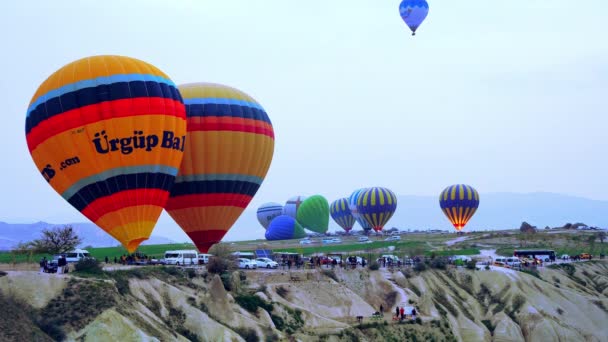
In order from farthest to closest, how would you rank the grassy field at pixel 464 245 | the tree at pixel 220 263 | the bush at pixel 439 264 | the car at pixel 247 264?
the grassy field at pixel 464 245, the bush at pixel 439 264, the car at pixel 247 264, the tree at pixel 220 263

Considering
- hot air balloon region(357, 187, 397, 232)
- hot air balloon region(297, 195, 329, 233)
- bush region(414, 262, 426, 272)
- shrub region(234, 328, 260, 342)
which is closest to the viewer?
shrub region(234, 328, 260, 342)

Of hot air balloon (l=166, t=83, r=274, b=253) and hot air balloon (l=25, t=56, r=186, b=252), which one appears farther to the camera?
hot air balloon (l=166, t=83, r=274, b=253)

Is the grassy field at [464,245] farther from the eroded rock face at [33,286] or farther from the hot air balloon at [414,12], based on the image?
the eroded rock face at [33,286]

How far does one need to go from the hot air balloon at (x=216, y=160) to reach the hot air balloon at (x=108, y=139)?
4.62m

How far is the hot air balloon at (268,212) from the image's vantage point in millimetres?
176275

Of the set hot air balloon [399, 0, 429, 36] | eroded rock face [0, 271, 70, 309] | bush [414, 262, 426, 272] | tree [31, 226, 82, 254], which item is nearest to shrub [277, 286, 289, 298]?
tree [31, 226, 82, 254]

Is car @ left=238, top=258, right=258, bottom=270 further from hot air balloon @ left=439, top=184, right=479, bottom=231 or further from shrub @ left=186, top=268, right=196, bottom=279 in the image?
hot air balloon @ left=439, top=184, right=479, bottom=231

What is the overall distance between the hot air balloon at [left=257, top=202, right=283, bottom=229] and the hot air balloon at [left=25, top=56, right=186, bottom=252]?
125 metres

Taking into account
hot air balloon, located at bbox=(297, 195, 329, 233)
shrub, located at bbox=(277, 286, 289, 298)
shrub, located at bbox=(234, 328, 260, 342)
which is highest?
hot air balloon, located at bbox=(297, 195, 329, 233)

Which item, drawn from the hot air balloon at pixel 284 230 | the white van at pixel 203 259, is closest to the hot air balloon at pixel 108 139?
the white van at pixel 203 259

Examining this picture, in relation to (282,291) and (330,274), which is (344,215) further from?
(282,291)

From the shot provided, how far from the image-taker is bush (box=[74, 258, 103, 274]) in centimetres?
5453

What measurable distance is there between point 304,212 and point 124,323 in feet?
361

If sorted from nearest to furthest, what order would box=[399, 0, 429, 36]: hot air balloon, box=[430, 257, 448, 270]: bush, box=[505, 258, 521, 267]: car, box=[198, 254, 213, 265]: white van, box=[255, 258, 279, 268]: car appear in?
box=[198, 254, 213, 265]: white van → box=[255, 258, 279, 268]: car → box=[430, 257, 448, 270]: bush → box=[399, 0, 429, 36]: hot air balloon → box=[505, 258, 521, 267]: car
